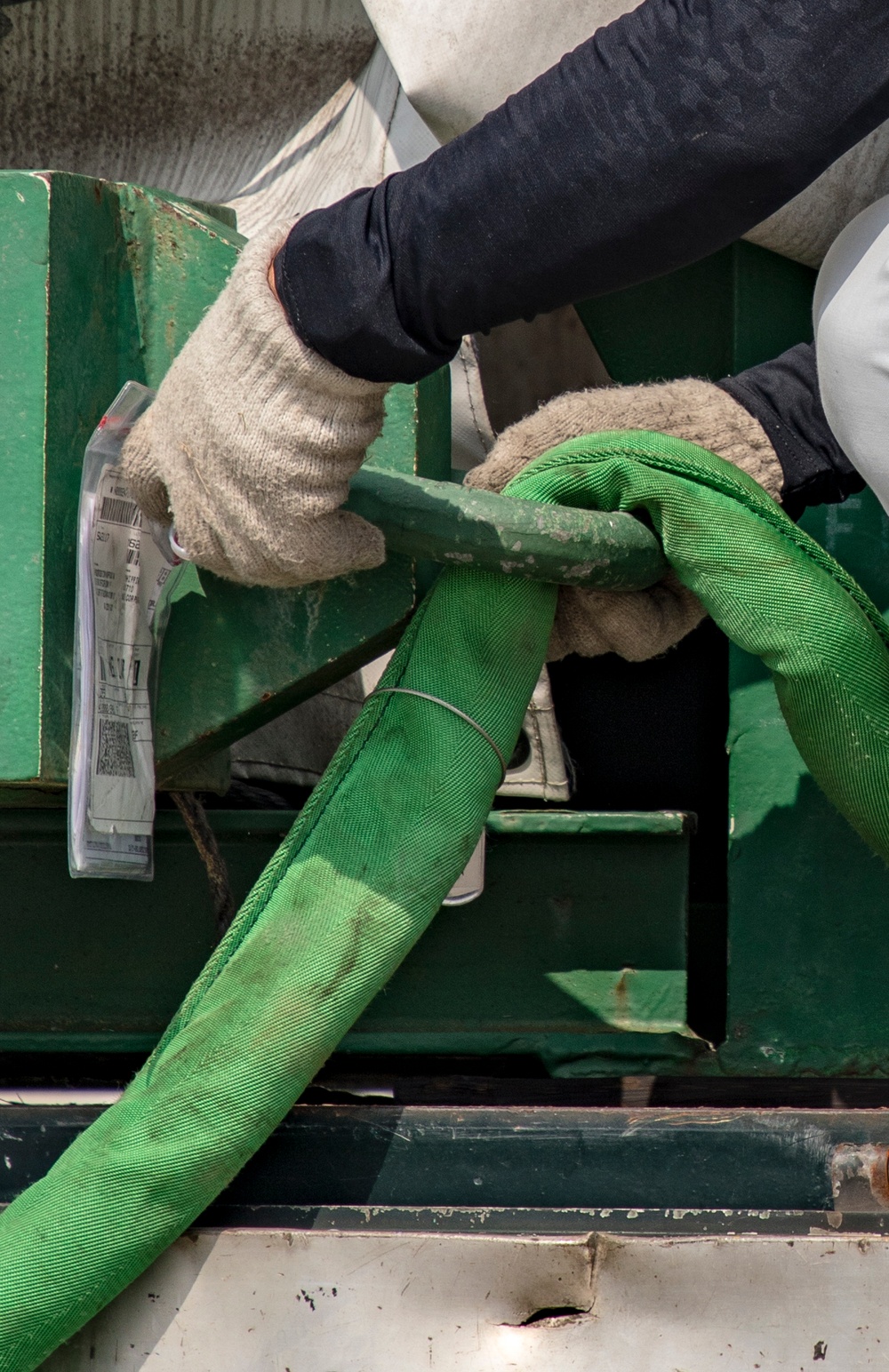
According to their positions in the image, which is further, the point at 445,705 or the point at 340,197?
the point at 340,197

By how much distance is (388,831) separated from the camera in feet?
3.41

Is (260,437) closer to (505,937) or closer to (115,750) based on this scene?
(115,750)

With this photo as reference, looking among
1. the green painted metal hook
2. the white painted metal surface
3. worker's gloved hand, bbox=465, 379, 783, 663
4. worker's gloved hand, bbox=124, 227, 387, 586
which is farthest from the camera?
worker's gloved hand, bbox=465, 379, 783, 663

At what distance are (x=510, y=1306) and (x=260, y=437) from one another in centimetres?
56

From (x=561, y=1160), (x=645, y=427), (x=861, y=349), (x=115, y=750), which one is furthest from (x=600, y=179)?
(x=561, y=1160)

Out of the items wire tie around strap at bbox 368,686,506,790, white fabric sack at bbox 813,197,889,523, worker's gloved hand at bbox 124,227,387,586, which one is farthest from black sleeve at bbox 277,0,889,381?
wire tie around strap at bbox 368,686,506,790

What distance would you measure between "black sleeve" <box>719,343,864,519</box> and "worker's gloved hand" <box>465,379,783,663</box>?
1 centimetres

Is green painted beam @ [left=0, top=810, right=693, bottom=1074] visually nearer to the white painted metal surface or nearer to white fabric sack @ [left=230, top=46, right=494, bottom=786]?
white fabric sack @ [left=230, top=46, right=494, bottom=786]

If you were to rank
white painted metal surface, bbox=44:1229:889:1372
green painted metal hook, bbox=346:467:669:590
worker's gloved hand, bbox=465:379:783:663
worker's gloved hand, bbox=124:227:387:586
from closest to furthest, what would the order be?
white painted metal surface, bbox=44:1229:889:1372 < worker's gloved hand, bbox=124:227:387:586 < green painted metal hook, bbox=346:467:669:590 < worker's gloved hand, bbox=465:379:783:663

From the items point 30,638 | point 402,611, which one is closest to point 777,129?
point 402,611

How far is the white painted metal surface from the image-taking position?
85 centimetres

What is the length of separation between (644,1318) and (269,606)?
581mm

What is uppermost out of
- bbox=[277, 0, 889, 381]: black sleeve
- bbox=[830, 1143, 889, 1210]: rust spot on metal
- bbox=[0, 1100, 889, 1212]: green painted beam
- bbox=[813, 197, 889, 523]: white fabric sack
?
bbox=[277, 0, 889, 381]: black sleeve

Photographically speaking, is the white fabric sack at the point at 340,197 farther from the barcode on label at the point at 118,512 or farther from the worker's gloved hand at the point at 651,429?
the barcode on label at the point at 118,512
